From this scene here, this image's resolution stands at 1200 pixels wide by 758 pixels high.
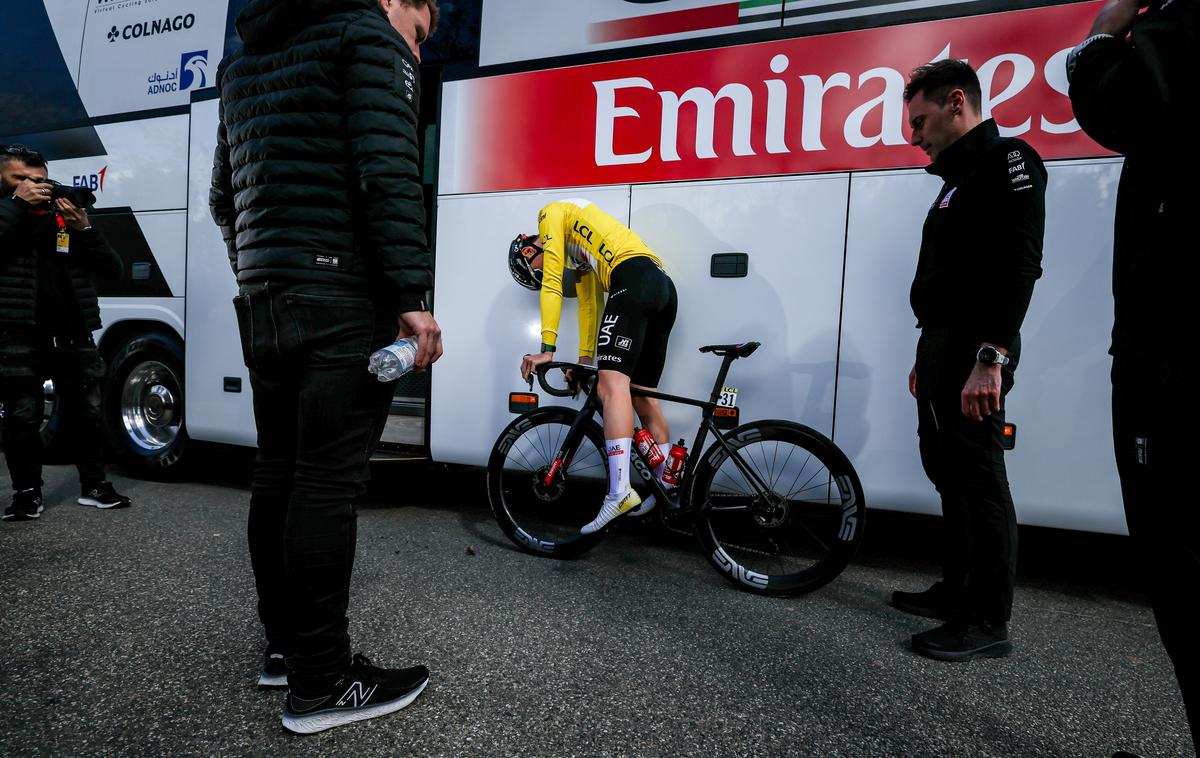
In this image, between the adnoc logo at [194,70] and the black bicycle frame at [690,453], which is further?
the adnoc logo at [194,70]

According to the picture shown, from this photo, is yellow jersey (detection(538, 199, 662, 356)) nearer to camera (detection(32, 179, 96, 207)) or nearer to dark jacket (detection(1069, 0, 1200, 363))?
dark jacket (detection(1069, 0, 1200, 363))

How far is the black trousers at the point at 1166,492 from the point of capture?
1166 millimetres

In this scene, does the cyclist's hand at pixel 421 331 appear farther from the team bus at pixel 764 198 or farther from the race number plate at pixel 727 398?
the team bus at pixel 764 198

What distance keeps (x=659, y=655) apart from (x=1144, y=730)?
1386 millimetres

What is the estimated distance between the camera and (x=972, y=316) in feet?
7.34

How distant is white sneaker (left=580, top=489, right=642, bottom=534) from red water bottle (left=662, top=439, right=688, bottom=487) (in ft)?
0.61

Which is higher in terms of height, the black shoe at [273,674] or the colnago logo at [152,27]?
the colnago logo at [152,27]

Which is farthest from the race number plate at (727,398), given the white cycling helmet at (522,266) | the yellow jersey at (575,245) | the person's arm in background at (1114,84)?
the person's arm in background at (1114,84)

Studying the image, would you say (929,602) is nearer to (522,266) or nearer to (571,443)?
(571,443)

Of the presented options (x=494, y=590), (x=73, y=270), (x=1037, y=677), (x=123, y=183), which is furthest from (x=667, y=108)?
(x=123, y=183)

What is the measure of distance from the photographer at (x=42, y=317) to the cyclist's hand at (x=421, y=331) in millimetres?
3095

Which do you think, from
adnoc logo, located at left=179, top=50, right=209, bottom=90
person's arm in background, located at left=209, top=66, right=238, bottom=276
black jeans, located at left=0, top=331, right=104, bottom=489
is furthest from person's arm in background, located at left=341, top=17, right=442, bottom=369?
adnoc logo, located at left=179, top=50, right=209, bottom=90

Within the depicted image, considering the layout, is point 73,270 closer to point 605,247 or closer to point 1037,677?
point 605,247

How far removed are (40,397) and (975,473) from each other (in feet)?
15.4
